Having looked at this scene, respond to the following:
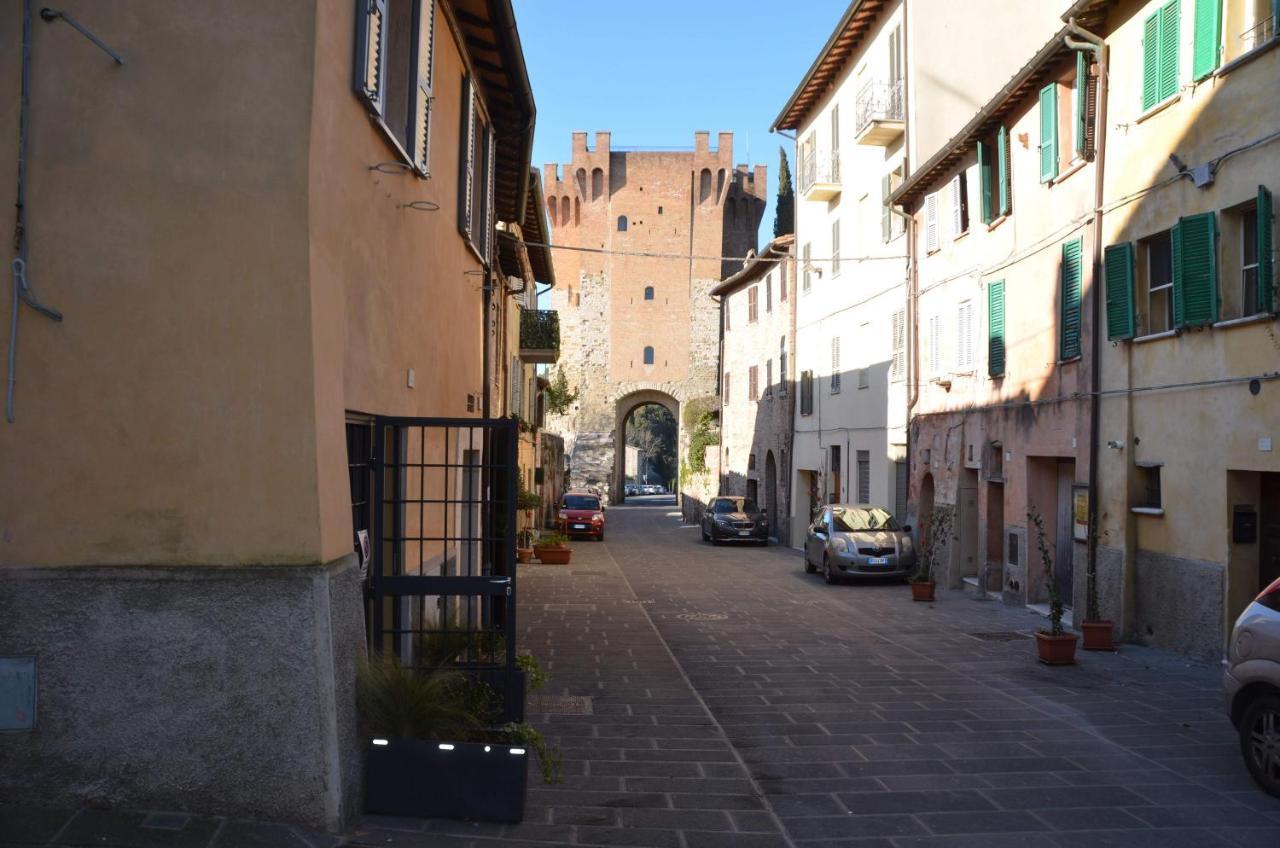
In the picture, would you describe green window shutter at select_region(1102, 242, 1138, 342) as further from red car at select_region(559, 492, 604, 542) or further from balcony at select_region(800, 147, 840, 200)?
red car at select_region(559, 492, 604, 542)

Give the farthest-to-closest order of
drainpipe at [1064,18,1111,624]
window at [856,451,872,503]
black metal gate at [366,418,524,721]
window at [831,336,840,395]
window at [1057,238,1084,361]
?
window at [831,336,840,395] → window at [856,451,872,503] → window at [1057,238,1084,361] → drainpipe at [1064,18,1111,624] → black metal gate at [366,418,524,721]

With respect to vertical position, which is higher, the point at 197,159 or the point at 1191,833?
the point at 197,159

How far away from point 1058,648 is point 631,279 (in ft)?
161

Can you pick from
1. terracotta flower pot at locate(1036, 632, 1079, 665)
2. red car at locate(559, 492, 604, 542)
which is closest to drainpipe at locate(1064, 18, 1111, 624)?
terracotta flower pot at locate(1036, 632, 1079, 665)

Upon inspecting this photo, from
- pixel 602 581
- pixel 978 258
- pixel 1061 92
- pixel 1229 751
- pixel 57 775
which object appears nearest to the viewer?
pixel 57 775

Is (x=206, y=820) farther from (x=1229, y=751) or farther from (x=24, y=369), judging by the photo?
(x=1229, y=751)

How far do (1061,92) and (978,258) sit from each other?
12.7ft

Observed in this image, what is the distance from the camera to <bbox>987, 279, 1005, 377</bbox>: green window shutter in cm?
1759

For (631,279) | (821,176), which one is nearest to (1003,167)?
(821,176)

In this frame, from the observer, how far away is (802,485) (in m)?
32.6

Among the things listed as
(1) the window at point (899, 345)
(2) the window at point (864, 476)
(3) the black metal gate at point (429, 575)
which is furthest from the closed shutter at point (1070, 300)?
(2) the window at point (864, 476)

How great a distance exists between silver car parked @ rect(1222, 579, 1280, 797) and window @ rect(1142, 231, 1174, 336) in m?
6.31

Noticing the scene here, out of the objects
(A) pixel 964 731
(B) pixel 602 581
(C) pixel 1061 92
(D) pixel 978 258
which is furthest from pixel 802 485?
(A) pixel 964 731

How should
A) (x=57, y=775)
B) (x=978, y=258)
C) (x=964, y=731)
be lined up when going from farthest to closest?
(x=978, y=258)
(x=964, y=731)
(x=57, y=775)
